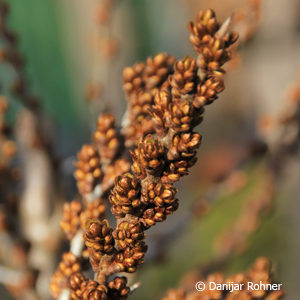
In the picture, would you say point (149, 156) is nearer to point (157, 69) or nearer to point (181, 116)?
point (181, 116)

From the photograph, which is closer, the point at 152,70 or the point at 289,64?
the point at 152,70

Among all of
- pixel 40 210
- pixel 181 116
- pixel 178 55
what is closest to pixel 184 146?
pixel 181 116

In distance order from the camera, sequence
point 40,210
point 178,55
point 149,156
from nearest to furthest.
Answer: point 149,156 < point 40,210 < point 178,55

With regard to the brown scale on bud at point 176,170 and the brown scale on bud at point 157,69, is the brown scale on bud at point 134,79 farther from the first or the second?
the brown scale on bud at point 176,170

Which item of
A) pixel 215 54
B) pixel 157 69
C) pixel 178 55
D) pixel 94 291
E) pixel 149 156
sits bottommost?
pixel 94 291

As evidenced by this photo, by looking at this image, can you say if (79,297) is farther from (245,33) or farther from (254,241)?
(254,241)

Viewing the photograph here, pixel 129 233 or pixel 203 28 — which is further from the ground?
pixel 203 28

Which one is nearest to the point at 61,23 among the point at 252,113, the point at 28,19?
the point at 28,19
